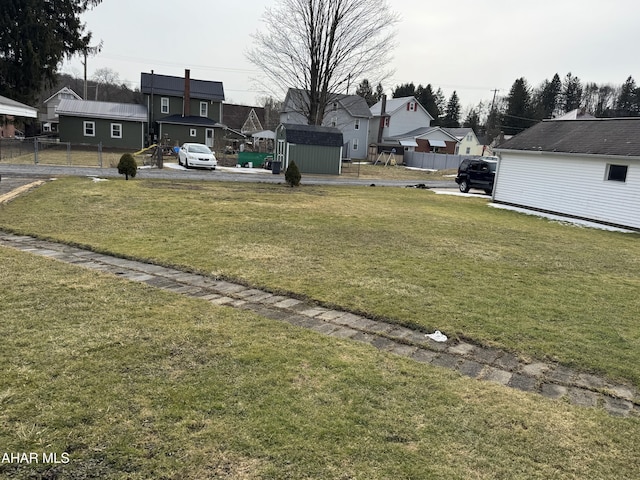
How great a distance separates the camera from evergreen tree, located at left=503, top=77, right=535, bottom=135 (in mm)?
71062

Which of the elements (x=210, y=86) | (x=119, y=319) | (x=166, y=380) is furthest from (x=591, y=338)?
(x=210, y=86)

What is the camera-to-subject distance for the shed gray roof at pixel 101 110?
120 ft

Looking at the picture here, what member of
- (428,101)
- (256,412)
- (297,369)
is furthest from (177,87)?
(428,101)

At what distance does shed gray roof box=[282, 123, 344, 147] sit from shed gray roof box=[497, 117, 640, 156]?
552 inches

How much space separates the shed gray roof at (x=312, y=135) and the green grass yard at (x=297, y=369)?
22598 mm

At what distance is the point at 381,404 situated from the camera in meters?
3.24

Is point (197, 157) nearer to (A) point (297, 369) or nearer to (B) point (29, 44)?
(B) point (29, 44)

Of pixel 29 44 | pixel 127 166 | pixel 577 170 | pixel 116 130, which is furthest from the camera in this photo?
pixel 116 130

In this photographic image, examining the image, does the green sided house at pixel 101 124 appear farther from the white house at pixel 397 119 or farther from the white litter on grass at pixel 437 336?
the white litter on grass at pixel 437 336

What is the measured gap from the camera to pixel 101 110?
→ 1496 inches

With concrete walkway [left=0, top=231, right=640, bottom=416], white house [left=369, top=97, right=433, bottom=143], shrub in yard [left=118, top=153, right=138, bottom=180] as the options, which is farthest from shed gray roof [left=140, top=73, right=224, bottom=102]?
concrete walkway [left=0, top=231, right=640, bottom=416]

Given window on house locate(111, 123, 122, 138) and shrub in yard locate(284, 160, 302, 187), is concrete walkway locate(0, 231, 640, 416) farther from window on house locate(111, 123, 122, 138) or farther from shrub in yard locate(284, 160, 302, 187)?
window on house locate(111, 123, 122, 138)

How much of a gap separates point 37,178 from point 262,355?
17037 mm

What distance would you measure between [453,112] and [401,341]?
89.0m
